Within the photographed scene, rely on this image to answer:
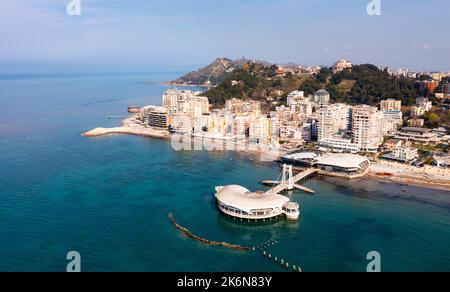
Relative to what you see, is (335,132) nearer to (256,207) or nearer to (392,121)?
(392,121)

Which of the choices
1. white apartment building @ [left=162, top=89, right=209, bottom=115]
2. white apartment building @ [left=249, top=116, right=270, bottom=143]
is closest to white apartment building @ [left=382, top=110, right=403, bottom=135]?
white apartment building @ [left=249, top=116, right=270, bottom=143]

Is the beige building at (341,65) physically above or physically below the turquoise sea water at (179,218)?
above

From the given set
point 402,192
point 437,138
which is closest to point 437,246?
point 402,192

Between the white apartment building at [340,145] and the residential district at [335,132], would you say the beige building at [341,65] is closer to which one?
the residential district at [335,132]

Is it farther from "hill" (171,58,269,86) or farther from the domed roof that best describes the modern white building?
"hill" (171,58,269,86)

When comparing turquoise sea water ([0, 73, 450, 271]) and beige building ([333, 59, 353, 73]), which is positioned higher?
beige building ([333, 59, 353, 73])

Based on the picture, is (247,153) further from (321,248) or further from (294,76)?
(294,76)

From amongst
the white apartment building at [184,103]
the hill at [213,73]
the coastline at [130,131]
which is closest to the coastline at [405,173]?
the coastline at [130,131]
